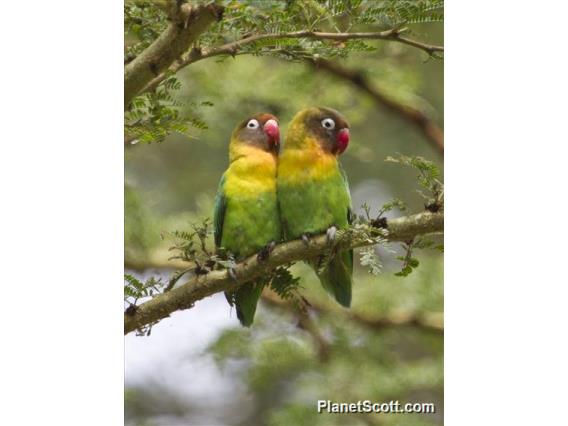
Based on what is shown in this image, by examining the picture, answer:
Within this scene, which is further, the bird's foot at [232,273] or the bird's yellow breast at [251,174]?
the bird's yellow breast at [251,174]

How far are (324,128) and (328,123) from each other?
0.12ft

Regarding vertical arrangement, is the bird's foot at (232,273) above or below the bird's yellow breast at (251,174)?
below

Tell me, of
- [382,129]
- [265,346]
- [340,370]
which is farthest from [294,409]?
[382,129]

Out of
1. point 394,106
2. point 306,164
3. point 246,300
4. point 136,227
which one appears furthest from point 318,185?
point 394,106

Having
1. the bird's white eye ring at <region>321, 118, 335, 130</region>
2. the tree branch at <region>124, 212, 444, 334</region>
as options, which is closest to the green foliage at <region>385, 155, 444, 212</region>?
the tree branch at <region>124, 212, 444, 334</region>

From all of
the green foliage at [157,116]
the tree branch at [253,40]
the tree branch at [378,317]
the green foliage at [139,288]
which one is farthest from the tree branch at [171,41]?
the tree branch at [378,317]

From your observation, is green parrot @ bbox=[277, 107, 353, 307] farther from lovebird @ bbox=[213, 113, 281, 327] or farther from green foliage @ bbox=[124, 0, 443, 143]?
green foliage @ bbox=[124, 0, 443, 143]

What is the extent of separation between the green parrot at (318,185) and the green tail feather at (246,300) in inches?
12.0

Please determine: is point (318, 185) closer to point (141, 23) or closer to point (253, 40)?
point (253, 40)

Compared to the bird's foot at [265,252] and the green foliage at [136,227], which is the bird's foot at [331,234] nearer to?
the bird's foot at [265,252]

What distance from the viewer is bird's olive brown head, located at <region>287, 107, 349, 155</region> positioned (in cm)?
420

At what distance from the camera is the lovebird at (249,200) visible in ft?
13.3

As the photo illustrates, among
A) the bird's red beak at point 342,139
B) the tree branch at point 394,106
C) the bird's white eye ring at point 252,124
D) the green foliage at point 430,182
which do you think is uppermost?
the tree branch at point 394,106

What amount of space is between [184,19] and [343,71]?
1779 millimetres
